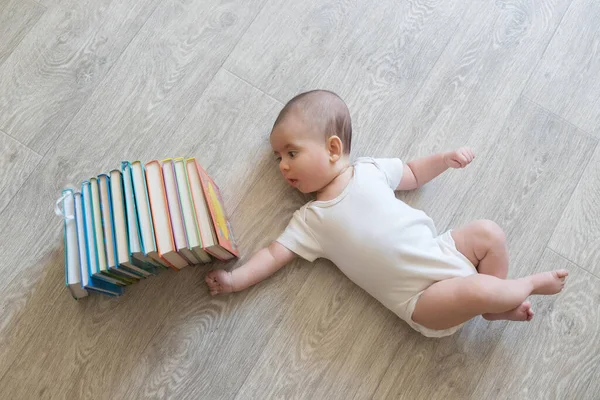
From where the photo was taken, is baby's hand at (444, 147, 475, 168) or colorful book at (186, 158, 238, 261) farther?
baby's hand at (444, 147, 475, 168)

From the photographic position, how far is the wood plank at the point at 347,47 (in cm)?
119

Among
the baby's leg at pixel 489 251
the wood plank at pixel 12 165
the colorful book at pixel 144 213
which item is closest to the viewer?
the colorful book at pixel 144 213

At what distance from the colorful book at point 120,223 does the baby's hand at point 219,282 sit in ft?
0.47

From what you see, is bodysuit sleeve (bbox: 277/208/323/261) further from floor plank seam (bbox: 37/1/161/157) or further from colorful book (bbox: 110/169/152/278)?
floor plank seam (bbox: 37/1/161/157)

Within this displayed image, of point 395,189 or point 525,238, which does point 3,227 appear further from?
point 525,238

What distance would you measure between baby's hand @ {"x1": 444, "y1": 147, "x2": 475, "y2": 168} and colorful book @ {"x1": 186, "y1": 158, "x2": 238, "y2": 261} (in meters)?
0.48

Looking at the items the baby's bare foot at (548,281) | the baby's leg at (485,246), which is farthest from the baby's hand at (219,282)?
the baby's bare foot at (548,281)

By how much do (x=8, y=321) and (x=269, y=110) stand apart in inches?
27.5

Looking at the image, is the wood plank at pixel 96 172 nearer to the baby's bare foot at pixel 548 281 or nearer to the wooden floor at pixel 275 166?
the wooden floor at pixel 275 166

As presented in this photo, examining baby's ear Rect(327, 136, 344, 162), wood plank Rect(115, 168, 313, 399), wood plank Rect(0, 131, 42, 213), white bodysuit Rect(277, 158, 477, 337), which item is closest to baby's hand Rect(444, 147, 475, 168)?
white bodysuit Rect(277, 158, 477, 337)

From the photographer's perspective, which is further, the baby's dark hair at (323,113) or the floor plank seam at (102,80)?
the floor plank seam at (102,80)

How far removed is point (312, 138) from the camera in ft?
3.33

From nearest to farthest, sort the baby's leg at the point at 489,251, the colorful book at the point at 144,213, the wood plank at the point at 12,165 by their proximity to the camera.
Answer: the colorful book at the point at 144,213, the baby's leg at the point at 489,251, the wood plank at the point at 12,165

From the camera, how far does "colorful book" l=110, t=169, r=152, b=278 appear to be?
36.2 inches
